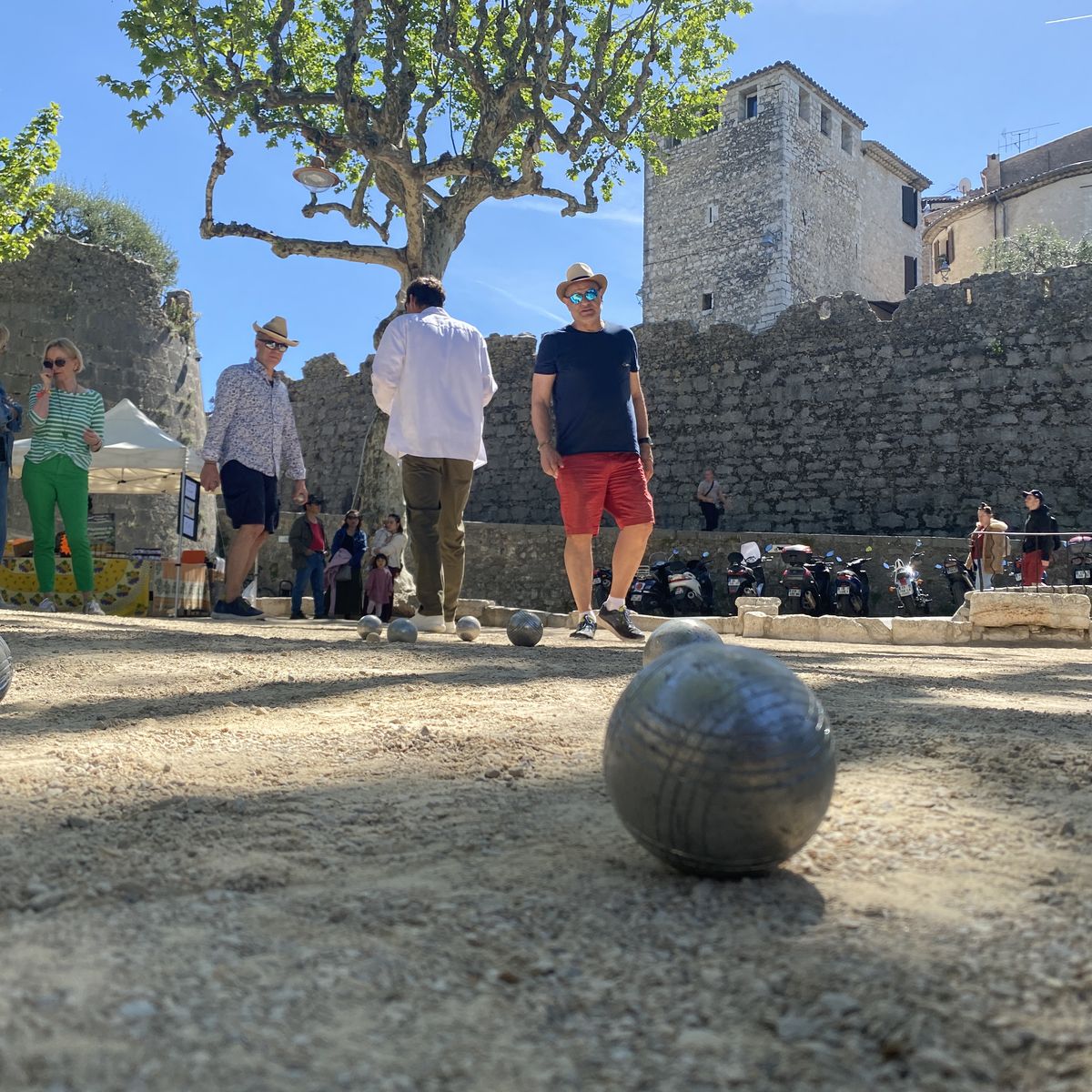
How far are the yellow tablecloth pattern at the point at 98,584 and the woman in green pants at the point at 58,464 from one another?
2.57 metres

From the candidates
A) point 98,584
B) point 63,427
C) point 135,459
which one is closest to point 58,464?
point 63,427

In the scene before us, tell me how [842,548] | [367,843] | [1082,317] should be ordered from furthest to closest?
[1082,317] < [842,548] < [367,843]

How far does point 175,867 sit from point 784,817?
1.06 meters

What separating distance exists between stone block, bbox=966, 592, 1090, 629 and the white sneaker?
18.3ft

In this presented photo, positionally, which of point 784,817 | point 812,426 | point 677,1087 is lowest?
point 677,1087

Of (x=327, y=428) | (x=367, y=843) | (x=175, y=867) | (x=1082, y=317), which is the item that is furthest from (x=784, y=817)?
(x=327, y=428)

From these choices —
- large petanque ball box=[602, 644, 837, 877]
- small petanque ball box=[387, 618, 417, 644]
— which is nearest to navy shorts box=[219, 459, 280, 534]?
small petanque ball box=[387, 618, 417, 644]

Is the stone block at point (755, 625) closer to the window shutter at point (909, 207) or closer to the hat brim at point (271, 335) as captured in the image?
the hat brim at point (271, 335)

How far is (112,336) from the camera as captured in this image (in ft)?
54.2

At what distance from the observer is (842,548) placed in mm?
14867

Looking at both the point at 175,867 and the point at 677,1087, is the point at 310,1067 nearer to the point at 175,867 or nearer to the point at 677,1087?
the point at 677,1087

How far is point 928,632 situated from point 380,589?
19.3 ft

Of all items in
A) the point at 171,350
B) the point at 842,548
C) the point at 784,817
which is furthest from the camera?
the point at 171,350

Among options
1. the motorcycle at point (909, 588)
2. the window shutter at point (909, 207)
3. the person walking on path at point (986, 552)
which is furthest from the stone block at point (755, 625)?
the window shutter at point (909, 207)
